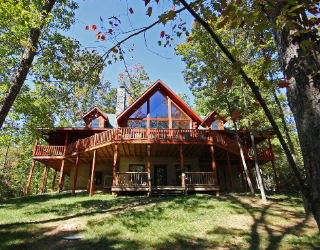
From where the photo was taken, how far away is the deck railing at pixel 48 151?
679 inches

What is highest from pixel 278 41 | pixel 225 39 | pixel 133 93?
pixel 133 93

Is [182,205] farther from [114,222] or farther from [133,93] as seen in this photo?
[133,93]

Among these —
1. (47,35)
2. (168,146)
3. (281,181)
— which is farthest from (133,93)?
(281,181)

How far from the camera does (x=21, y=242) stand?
19.3 feet

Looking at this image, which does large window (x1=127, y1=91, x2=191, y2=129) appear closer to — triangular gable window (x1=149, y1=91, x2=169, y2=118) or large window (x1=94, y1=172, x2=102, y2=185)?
triangular gable window (x1=149, y1=91, x2=169, y2=118)

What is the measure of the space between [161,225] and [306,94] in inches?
287

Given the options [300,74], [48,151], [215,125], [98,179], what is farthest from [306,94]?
[48,151]

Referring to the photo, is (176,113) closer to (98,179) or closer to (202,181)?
(202,181)

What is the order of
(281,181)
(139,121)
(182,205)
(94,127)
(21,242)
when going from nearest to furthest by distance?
(21,242)
(182,205)
(139,121)
(94,127)
(281,181)

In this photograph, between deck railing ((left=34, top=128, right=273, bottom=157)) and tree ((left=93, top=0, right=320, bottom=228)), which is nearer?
tree ((left=93, top=0, right=320, bottom=228))

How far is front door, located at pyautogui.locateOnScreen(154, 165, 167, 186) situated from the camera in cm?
1684

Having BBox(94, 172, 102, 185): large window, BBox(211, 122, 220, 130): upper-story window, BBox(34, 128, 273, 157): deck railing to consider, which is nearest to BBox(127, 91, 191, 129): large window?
BBox(34, 128, 273, 157): deck railing

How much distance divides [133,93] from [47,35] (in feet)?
64.7

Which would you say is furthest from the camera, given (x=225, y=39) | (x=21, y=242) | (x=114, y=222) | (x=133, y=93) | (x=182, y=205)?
(x=133, y=93)
